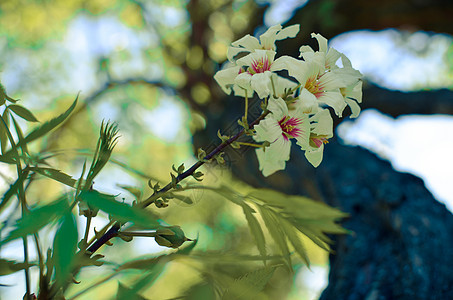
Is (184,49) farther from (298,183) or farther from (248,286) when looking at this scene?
(248,286)

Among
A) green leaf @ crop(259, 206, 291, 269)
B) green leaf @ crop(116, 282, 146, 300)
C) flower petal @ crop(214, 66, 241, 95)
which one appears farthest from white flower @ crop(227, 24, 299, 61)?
green leaf @ crop(116, 282, 146, 300)

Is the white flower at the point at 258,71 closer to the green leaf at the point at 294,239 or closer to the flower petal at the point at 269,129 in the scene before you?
the flower petal at the point at 269,129

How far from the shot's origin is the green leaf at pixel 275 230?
489 mm

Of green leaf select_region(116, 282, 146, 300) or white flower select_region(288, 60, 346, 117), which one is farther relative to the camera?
white flower select_region(288, 60, 346, 117)

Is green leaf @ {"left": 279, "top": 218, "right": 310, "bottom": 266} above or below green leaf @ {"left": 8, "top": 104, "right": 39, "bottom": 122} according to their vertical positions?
below

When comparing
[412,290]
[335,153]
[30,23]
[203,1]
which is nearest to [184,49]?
[203,1]

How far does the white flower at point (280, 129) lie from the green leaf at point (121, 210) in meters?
0.19

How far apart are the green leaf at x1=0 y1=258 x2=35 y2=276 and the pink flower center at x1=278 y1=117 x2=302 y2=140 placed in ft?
1.16

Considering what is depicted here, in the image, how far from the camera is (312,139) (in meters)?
0.49

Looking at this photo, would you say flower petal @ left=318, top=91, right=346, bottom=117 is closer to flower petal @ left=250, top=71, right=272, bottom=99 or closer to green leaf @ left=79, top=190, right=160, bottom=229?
flower petal @ left=250, top=71, right=272, bottom=99

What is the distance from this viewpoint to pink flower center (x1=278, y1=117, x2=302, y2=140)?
0.46m

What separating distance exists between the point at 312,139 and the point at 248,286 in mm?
209

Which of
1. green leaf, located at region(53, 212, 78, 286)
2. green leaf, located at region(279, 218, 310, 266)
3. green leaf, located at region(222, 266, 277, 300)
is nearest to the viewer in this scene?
green leaf, located at region(53, 212, 78, 286)

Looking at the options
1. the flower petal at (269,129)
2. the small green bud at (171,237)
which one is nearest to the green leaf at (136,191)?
the small green bud at (171,237)
